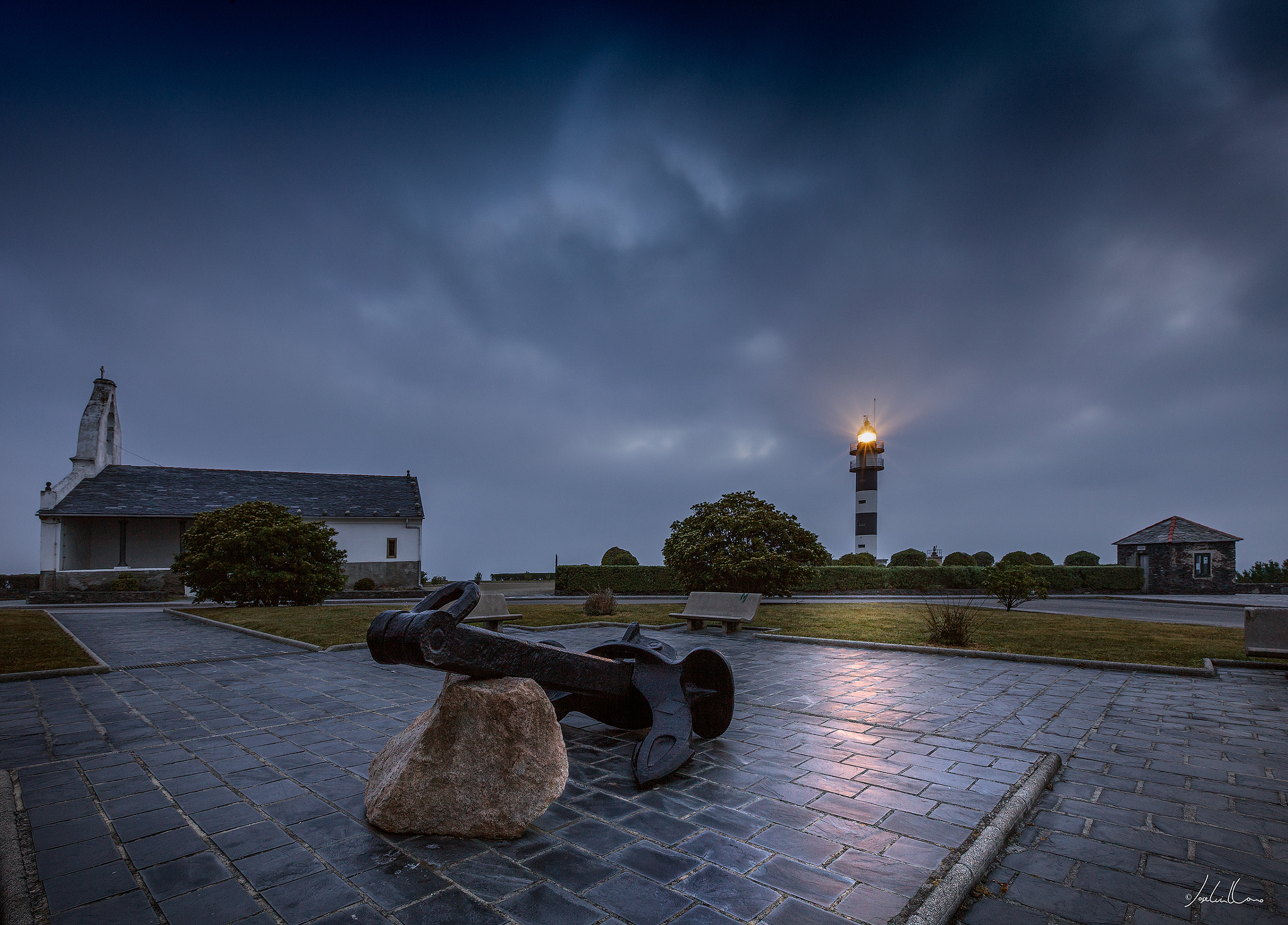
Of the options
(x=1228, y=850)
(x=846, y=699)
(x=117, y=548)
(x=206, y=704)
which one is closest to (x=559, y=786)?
(x=1228, y=850)

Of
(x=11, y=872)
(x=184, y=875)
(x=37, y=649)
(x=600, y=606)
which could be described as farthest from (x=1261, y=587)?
(x=37, y=649)

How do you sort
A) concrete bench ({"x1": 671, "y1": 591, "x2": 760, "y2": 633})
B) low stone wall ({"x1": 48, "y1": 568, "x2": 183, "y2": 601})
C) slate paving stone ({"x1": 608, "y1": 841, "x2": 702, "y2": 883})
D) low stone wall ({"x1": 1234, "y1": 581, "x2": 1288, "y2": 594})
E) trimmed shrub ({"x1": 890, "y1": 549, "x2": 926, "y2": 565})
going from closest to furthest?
slate paving stone ({"x1": 608, "y1": 841, "x2": 702, "y2": 883}), concrete bench ({"x1": 671, "y1": 591, "x2": 760, "y2": 633}), low stone wall ({"x1": 48, "y1": 568, "x2": 183, "y2": 601}), low stone wall ({"x1": 1234, "y1": 581, "x2": 1288, "y2": 594}), trimmed shrub ({"x1": 890, "y1": 549, "x2": 926, "y2": 565})

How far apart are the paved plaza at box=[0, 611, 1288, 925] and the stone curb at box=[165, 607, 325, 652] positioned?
326 cm

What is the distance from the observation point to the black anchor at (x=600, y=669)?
10.3 feet

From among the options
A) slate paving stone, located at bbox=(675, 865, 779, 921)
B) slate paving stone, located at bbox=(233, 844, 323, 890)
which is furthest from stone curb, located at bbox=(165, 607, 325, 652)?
slate paving stone, located at bbox=(675, 865, 779, 921)

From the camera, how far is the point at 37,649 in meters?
9.05

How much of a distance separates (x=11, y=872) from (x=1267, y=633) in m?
12.3

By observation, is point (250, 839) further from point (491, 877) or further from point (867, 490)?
point (867, 490)

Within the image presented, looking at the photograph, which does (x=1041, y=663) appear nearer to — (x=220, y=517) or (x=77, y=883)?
(x=77, y=883)

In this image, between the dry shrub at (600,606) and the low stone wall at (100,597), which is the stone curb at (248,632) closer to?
the dry shrub at (600,606)

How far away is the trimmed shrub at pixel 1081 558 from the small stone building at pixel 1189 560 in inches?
83.5

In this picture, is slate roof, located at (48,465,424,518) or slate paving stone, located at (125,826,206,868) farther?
slate roof, located at (48,465,424,518)

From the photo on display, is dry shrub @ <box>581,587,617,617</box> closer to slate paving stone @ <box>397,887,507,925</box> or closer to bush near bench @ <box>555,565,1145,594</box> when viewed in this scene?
bush near bench @ <box>555,565,1145,594</box>

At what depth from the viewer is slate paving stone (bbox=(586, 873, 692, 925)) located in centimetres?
243
